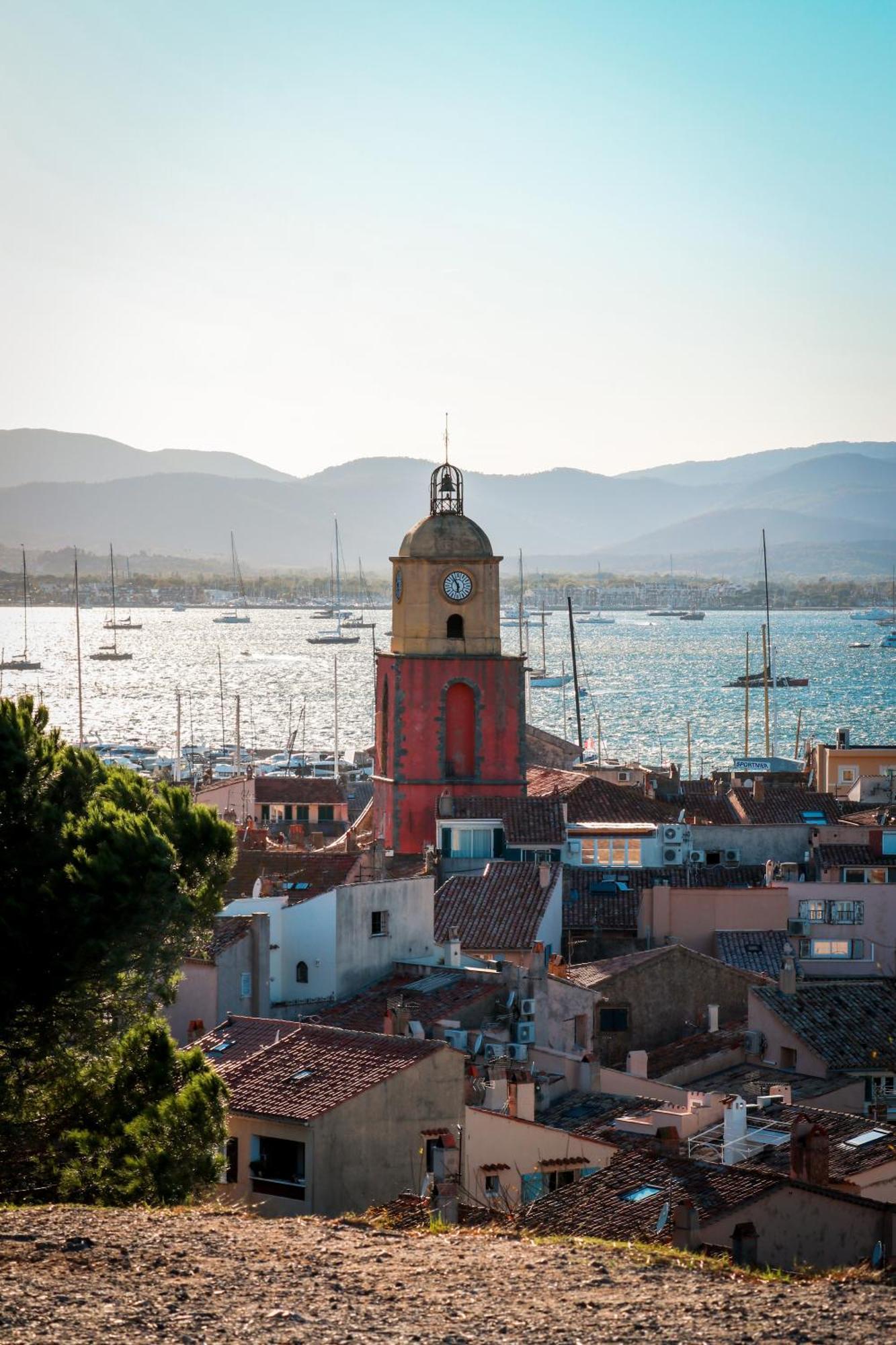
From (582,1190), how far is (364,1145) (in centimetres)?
243

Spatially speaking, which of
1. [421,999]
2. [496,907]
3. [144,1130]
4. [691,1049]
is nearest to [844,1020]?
[691,1049]

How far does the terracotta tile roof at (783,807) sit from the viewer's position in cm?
4250

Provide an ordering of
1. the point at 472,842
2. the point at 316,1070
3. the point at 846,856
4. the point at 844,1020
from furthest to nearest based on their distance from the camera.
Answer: the point at 472,842 < the point at 846,856 < the point at 844,1020 < the point at 316,1070

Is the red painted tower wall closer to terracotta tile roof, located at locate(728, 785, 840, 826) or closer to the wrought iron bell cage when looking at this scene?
the wrought iron bell cage

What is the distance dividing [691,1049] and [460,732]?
18.1 metres

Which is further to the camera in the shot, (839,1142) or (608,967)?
(608,967)

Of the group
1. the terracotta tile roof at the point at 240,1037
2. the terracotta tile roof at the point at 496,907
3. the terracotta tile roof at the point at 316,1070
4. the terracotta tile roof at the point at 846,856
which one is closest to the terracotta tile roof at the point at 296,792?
the terracotta tile roof at the point at 846,856

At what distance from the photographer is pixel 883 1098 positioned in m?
23.8

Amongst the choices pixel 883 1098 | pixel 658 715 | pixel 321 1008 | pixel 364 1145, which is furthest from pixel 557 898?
pixel 658 715

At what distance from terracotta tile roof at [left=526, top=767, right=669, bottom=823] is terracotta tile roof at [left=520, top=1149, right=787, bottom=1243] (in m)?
23.7

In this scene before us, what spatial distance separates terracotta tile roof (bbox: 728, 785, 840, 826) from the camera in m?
42.5

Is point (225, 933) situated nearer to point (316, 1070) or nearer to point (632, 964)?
point (632, 964)

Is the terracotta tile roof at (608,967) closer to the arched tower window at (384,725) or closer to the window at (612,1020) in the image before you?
the window at (612,1020)

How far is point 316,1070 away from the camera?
20.1m
